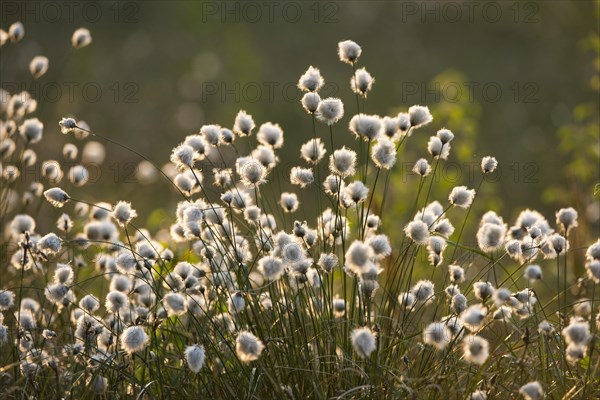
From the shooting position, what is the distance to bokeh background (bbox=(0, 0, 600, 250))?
8.77 m

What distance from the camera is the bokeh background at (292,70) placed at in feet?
28.8

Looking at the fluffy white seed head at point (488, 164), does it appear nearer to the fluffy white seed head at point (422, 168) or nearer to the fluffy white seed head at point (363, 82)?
the fluffy white seed head at point (422, 168)

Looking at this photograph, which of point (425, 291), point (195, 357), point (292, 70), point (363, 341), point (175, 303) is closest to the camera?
point (363, 341)

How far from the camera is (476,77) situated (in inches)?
514

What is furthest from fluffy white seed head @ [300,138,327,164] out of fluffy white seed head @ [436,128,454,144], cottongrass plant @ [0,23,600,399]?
fluffy white seed head @ [436,128,454,144]

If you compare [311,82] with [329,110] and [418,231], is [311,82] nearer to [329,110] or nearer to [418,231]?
[329,110]

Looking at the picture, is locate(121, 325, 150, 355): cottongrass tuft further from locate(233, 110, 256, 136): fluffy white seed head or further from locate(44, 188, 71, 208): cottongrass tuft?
locate(233, 110, 256, 136): fluffy white seed head

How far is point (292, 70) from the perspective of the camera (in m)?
13.5

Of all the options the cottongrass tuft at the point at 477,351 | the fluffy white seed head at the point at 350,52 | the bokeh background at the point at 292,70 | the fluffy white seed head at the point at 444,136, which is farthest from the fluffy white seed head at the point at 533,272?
the bokeh background at the point at 292,70

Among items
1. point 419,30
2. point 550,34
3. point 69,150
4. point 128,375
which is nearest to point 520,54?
point 550,34

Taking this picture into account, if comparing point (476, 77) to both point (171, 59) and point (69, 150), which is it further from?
point (69, 150)

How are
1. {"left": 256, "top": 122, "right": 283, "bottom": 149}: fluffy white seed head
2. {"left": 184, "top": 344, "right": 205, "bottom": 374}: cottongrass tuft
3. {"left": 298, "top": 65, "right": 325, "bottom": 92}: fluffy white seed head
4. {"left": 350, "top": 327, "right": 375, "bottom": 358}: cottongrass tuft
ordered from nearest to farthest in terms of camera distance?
{"left": 350, "top": 327, "right": 375, "bottom": 358}: cottongrass tuft
{"left": 184, "top": 344, "right": 205, "bottom": 374}: cottongrass tuft
{"left": 298, "top": 65, "right": 325, "bottom": 92}: fluffy white seed head
{"left": 256, "top": 122, "right": 283, "bottom": 149}: fluffy white seed head

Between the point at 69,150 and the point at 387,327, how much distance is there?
1528mm

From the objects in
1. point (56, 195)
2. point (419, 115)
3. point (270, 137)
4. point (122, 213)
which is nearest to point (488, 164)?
point (419, 115)
